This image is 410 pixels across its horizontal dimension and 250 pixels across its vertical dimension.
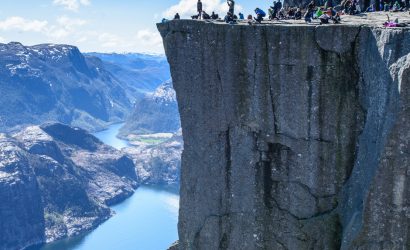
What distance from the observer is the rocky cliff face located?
1377cm

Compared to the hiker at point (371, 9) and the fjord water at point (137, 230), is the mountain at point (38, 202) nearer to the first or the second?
the fjord water at point (137, 230)

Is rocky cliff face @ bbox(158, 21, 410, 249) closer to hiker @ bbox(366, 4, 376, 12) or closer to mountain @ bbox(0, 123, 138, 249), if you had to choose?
hiker @ bbox(366, 4, 376, 12)

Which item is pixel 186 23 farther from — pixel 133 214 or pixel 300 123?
pixel 133 214

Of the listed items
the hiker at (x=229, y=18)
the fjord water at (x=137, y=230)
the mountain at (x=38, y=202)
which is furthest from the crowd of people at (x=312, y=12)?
the mountain at (x=38, y=202)

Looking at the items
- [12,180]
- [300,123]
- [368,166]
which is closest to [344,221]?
[368,166]

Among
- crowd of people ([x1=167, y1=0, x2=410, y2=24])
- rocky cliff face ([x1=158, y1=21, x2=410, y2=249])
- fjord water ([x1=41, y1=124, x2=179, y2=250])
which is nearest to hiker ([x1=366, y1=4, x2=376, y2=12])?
crowd of people ([x1=167, y1=0, x2=410, y2=24])

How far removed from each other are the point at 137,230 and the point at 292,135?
124619mm

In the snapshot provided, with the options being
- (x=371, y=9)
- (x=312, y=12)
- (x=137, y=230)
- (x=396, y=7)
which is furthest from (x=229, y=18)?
(x=137, y=230)

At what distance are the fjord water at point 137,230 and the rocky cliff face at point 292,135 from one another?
339 feet

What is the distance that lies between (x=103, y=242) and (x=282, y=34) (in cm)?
12818

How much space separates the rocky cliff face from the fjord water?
103248mm

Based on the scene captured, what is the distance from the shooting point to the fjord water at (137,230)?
127 meters

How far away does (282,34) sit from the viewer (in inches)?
635

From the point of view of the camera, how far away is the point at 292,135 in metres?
16.6
